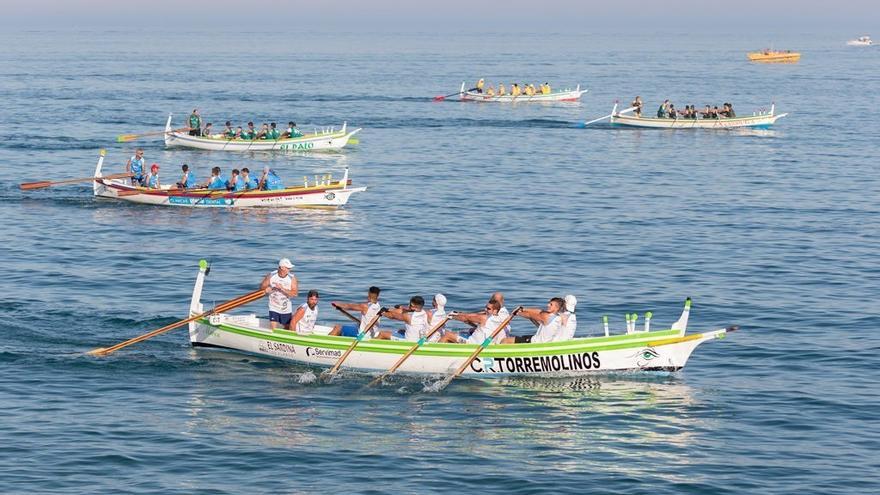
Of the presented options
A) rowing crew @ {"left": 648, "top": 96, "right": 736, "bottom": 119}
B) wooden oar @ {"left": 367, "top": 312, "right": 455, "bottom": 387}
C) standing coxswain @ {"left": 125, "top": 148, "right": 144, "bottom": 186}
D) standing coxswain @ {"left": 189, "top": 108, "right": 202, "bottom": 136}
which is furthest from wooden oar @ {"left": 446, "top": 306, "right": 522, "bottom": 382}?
rowing crew @ {"left": 648, "top": 96, "right": 736, "bottom": 119}

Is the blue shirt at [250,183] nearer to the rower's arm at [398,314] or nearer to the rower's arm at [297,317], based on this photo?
the rower's arm at [297,317]

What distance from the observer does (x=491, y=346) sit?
29594 mm

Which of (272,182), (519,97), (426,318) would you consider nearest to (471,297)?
(426,318)

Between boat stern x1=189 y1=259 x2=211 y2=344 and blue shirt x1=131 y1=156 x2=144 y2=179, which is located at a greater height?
blue shirt x1=131 y1=156 x2=144 y2=179

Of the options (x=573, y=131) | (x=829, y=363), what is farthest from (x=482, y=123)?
(x=829, y=363)

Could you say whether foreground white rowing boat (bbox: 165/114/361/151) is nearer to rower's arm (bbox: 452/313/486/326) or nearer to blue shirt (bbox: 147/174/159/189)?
blue shirt (bbox: 147/174/159/189)

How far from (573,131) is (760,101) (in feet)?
94.9

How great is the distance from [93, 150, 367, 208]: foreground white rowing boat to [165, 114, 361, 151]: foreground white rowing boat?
15928mm

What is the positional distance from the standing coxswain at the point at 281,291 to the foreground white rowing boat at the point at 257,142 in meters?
39.2

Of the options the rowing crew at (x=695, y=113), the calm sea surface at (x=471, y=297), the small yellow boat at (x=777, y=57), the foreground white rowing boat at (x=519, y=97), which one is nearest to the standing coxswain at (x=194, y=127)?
the calm sea surface at (x=471, y=297)

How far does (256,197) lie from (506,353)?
86.7 feet

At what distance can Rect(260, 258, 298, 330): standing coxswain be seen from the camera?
3153 centimetres

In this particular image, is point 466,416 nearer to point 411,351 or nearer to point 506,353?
point 506,353

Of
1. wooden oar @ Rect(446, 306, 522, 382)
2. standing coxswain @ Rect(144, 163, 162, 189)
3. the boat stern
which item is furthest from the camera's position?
standing coxswain @ Rect(144, 163, 162, 189)
